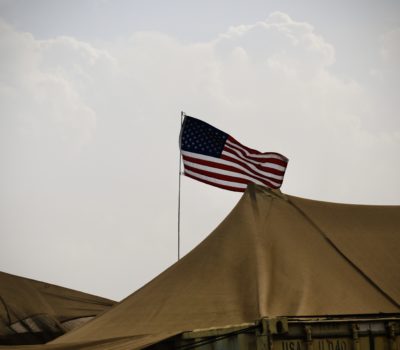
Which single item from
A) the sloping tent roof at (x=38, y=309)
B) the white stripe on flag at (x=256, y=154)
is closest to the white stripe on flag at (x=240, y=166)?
the white stripe on flag at (x=256, y=154)

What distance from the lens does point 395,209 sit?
17344 millimetres

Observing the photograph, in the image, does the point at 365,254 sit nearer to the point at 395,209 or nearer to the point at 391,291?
the point at 391,291

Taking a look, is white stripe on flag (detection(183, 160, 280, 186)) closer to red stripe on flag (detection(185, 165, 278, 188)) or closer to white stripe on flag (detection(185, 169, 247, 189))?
red stripe on flag (detection(185, 165, 278, 188))

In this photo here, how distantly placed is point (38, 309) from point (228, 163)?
6914mm

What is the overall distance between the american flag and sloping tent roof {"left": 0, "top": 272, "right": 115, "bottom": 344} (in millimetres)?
5818

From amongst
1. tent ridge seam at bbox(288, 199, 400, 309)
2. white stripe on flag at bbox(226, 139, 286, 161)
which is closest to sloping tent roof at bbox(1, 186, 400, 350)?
tent ridge seam at bbox(288, 199, 400, 309)

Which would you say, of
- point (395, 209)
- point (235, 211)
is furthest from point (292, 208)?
point (395, 209)

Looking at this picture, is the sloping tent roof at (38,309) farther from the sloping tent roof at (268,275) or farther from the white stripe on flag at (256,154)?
the white stripe on flag at (256,154)

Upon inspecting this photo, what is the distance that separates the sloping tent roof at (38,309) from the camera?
62.7ft

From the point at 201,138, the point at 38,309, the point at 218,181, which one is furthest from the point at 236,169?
the point at 38,309

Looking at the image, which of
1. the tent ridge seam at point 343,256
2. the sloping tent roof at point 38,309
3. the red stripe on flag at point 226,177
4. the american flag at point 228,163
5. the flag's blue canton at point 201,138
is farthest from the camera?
the sloping tent roof at point 38,309

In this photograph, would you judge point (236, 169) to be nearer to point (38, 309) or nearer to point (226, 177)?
point (226, 177)

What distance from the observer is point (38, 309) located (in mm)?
20312

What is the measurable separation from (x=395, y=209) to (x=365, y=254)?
2.58m
